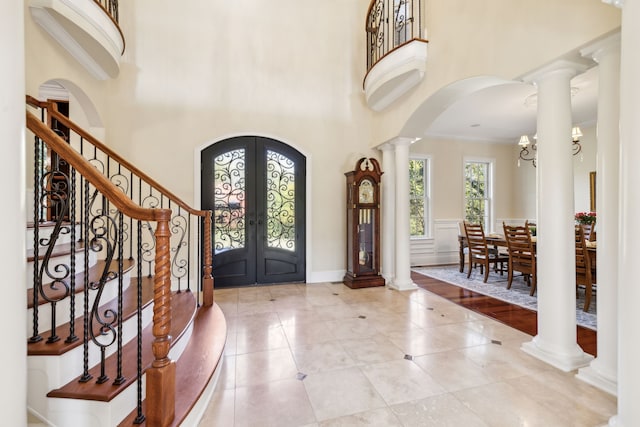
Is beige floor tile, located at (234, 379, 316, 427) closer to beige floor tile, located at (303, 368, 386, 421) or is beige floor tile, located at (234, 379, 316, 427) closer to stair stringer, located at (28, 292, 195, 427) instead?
beige floor tile, located at (303, 368, 386, 421)

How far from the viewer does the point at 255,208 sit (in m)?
4.80

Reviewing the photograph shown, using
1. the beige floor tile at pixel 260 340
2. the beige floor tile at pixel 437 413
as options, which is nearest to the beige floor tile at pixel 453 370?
the beige floor tile at pixel 437 413

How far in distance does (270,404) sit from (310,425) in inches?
12.9

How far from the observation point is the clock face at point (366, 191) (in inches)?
190

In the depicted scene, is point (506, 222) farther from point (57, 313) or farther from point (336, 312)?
point (57, 313)

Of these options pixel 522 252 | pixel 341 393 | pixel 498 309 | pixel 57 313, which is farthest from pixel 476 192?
pixel 57 313

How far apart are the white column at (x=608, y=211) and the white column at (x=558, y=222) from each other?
0.81 ft

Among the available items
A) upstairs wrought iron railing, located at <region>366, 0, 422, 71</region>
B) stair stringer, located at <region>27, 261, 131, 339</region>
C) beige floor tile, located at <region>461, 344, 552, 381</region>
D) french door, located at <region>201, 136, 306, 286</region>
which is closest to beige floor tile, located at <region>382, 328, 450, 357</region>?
beige floor tile, located at <region>461, 344, 552, 381</region>

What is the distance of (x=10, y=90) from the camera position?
3.69ft

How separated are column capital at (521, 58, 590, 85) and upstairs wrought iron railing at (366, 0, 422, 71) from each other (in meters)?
1.73

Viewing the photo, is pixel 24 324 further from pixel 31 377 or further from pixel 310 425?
pixel 310 425

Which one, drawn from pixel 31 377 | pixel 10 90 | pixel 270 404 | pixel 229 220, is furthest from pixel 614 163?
pixel 229 220

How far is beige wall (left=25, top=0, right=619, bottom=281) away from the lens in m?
3.68

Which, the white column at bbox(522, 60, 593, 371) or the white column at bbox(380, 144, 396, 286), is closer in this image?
the white column at bbox(522, 60, 593, 371)
